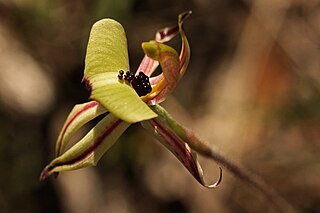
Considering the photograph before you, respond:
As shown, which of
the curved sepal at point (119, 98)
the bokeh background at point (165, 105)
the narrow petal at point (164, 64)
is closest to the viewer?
the curved sepal at point (119, 98)

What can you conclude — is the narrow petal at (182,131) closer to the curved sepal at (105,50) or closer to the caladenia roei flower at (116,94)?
the caladenia roei flower at (116,94)

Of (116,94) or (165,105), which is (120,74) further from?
(165,105)

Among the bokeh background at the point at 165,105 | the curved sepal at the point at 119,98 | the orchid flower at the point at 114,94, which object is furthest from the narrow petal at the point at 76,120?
the bokeh background at the point at 165,105

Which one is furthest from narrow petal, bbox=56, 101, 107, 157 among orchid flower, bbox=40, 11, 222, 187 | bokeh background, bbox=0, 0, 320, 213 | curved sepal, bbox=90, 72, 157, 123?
bokeh background, bbox=0, 0, 320, 213

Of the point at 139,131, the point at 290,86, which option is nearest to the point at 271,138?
the point at 290,86

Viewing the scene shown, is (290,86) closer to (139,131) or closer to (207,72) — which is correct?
(207,72)

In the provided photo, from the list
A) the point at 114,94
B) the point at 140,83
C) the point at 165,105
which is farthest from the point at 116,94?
the point at 165,105

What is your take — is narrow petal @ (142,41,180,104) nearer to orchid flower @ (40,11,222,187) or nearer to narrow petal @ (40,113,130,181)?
orchid flower @ (40,11,222,187)
